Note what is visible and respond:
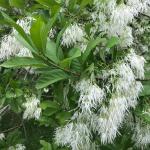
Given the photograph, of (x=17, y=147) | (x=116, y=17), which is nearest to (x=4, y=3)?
(x=116, y=17)

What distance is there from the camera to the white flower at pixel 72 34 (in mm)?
3223

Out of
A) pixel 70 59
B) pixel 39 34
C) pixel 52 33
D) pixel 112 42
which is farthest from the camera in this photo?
pixel 52 33

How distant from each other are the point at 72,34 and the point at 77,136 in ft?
2.40

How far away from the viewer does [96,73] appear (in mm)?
3035

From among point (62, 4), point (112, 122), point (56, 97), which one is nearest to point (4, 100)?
point (56, 97)

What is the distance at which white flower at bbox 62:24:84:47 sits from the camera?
3.22 metres

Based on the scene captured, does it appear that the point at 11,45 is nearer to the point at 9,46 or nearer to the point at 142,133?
the point at 9,46

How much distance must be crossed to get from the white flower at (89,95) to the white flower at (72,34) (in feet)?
1.23

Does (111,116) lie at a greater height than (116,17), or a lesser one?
lesser

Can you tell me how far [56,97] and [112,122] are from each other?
654mm

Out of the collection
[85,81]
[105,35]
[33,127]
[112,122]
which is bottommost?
[33,127]

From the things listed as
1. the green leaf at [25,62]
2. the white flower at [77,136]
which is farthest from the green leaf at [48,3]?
the white flower at [77,136]

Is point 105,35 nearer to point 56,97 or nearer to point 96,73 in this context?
point 96,73

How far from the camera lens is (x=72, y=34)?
3.22 meters
